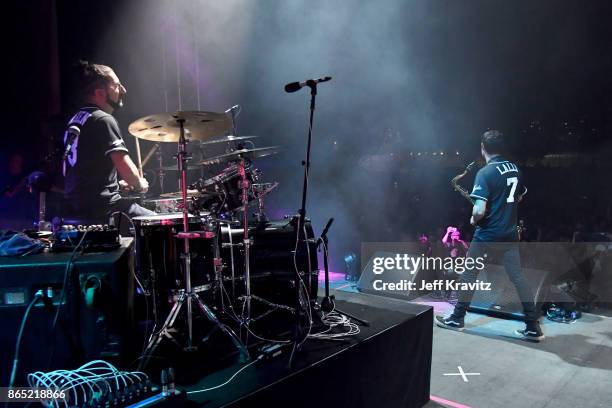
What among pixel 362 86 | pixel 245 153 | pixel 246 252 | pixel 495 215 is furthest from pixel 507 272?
pixel 362 86

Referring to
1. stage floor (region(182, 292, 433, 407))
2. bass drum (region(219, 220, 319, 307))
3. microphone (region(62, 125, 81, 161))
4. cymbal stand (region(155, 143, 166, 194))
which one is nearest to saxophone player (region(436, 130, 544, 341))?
stage floor (region(182, 292, 433, 407))

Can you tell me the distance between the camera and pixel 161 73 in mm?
5281

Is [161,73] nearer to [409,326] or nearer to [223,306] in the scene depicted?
[223,306]

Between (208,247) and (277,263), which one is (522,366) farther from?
(208,247)

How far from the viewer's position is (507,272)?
141 inches

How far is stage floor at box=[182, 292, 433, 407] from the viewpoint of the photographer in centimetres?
154

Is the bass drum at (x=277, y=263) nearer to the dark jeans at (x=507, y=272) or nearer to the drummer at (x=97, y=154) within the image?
the drummer at (x=97, y=154)

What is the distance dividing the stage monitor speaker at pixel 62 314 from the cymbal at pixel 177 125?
0.82 metres

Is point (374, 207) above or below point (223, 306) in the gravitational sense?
above

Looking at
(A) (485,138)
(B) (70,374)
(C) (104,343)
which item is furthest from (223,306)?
(A) (485,138)

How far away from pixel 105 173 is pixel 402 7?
18.2 feet

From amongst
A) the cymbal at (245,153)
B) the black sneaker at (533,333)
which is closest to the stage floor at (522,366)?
the black sneaker at (533,333)

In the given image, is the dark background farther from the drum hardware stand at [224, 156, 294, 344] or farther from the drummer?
the drum hardware stand at [224, 156, 294, 344]

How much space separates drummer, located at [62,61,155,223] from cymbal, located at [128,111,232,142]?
1.19 ft
